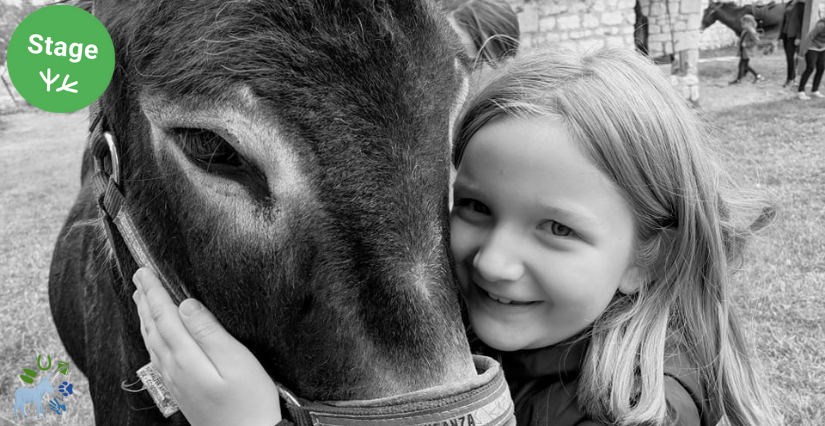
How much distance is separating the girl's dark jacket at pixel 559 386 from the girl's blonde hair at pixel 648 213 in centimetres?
4

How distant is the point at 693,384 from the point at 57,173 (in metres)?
12.7

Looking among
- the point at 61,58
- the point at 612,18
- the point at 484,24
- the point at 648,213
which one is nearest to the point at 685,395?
the point at 648,213

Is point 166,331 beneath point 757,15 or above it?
above

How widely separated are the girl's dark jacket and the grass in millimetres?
807

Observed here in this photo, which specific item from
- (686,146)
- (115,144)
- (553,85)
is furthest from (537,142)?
(115,144)

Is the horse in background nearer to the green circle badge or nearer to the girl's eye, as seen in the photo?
the girl's eye

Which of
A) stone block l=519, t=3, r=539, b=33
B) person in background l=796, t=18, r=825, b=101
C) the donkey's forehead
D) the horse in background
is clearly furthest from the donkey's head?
the horse in background

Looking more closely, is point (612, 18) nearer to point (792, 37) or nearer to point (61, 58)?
point (792, 37)

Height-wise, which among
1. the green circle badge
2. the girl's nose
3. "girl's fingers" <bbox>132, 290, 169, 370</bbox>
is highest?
the green circle badge

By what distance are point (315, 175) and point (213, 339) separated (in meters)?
0.46

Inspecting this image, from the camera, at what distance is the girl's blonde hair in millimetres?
1631

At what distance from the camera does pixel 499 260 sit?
1556mm

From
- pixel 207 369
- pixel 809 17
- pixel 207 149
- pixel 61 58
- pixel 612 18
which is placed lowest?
pixel 809 17

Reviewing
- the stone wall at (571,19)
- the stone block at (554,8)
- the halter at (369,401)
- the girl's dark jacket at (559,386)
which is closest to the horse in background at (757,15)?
the stone wall at (571,19)
